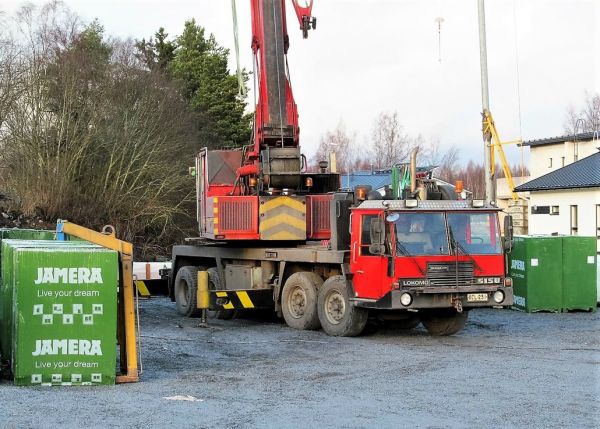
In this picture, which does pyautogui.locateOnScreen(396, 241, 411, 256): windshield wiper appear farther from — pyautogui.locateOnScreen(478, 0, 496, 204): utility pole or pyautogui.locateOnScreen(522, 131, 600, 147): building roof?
pyautogui.locateOnScreen(522, 131, 600, 147): building roof

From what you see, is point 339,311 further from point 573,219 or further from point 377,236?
point 573,219

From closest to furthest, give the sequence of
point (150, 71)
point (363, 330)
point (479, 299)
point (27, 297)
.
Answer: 1. point (27, 297)
2. point (479, 299)
3. point (363, 330)
4. point (150, 71)

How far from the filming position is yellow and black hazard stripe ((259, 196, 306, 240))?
56.2ft

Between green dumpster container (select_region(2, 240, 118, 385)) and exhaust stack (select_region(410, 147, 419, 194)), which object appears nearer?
green dumpster container (select_region(2, 240, 118, 385))

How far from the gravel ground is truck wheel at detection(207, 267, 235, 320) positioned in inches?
95.4

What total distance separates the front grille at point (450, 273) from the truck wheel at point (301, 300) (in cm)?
249

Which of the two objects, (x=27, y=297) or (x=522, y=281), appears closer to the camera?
(x=27, y=297)

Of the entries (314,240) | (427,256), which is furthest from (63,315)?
(314,240)

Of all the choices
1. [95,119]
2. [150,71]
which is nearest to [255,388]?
[95,119]

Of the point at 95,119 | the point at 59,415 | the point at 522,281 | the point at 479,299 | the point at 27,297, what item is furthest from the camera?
the point at 95,119

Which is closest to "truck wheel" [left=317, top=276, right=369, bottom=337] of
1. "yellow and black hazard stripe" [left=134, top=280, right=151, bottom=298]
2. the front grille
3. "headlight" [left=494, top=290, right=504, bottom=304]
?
the front grille

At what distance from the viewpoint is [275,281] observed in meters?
17.2

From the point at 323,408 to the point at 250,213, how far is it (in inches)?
337

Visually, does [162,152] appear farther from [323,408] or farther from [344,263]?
[323,408]
